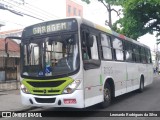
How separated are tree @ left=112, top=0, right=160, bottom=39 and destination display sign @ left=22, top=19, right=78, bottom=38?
13074 mm

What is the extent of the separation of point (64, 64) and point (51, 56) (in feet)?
1.68

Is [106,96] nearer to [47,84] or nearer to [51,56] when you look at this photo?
[47,84]

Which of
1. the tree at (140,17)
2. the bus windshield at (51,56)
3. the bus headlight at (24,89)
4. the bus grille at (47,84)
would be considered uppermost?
the tree at (140,17)

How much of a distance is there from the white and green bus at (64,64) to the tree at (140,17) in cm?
1220

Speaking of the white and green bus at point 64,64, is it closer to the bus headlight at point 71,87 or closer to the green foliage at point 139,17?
the bus headlight at point 71,87

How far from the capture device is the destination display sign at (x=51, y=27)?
881cm

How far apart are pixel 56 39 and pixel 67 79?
1.33 meters

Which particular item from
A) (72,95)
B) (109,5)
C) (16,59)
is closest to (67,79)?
(72,95)

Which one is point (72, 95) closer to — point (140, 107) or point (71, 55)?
point (71, 55)

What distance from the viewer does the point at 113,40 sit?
11773mm

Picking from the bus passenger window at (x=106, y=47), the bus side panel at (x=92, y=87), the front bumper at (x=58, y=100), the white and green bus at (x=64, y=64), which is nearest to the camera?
the front bumper at (x=58, y=100)

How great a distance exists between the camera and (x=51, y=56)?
28.5 ft

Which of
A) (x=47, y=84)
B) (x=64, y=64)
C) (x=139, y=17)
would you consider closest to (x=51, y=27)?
(x=64, y=64)

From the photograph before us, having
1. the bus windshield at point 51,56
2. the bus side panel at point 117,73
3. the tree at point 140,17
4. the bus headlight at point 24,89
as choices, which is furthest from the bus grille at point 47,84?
the tree at point 140,17
